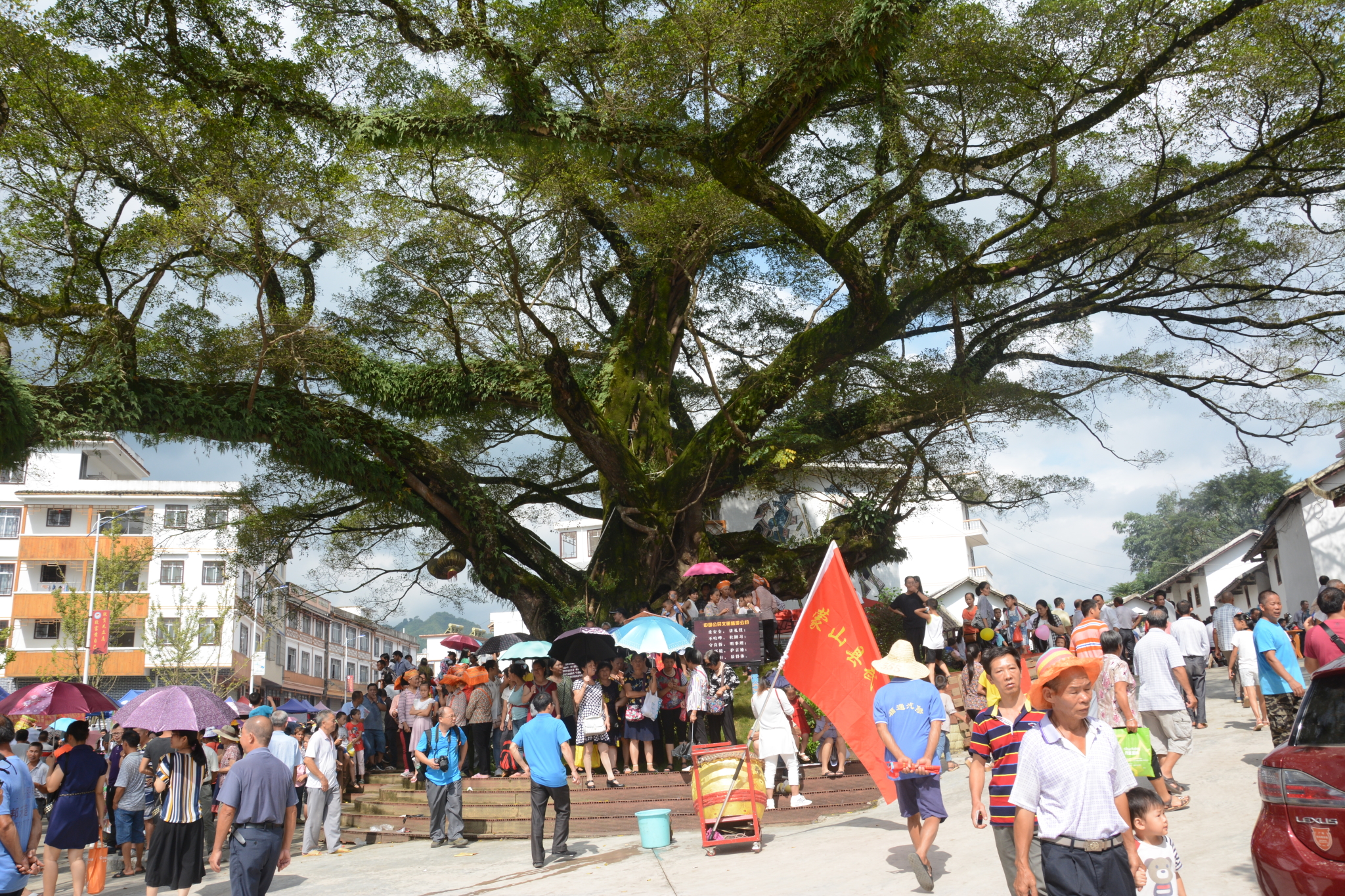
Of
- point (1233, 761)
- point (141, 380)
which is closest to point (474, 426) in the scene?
point (141, 380)

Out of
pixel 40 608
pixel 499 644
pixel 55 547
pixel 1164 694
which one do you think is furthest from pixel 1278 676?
pixel 40 608

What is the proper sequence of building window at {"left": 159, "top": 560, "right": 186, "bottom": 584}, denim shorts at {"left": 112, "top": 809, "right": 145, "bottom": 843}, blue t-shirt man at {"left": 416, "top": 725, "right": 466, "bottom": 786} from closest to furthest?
denim shorts at {"left": 112, "top": 809, "right": 145, "bottom": 843} < blue t-shirt man at {"left": 416, "top": 725, "right": 466, "bottom": 786} < building window at {"left": 159, "top": 560, "right": 186, "bottom": 584}

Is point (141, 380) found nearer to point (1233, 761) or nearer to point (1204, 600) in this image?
point (1233, 761)

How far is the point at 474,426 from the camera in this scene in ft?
66.2

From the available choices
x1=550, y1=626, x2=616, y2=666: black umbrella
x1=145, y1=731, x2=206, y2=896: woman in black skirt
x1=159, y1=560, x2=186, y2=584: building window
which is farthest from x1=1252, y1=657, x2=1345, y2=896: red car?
x1=159, y1=560, x2=186, y2=584: building window

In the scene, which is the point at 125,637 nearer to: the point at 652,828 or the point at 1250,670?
the point at 652,828

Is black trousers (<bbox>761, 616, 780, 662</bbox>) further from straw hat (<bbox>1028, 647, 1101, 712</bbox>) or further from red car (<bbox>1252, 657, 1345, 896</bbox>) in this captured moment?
straw hat (<bbox>1028, 647, 1101, 712</bbox>)

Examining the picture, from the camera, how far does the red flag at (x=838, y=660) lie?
7855 millimetres

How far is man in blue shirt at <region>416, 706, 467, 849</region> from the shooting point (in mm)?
10914

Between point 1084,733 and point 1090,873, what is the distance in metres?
0.54

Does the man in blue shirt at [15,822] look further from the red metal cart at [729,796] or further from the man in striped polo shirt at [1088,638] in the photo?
the man in striped polo shirt at [1088,638]

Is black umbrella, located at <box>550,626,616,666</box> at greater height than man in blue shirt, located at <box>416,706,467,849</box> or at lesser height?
greater

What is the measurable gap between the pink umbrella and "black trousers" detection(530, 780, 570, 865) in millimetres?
7332

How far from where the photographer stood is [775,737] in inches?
420
